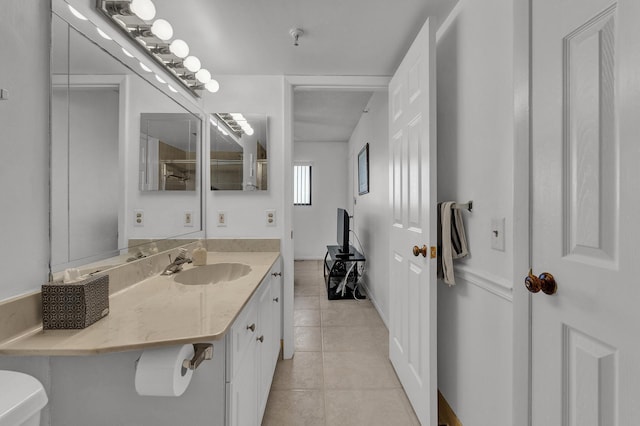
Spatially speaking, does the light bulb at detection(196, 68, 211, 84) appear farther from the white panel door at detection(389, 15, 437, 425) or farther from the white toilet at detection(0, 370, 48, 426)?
the white toilet at detection(0, 370, 48, 426)

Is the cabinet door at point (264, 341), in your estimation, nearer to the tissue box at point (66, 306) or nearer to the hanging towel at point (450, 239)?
the tissue box at point (66, 306)

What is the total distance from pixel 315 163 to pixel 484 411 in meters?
4.99

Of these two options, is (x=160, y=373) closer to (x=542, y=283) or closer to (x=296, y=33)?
(x=542, y=283)

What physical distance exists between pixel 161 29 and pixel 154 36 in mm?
69

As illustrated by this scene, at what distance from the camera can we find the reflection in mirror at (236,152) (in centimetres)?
215

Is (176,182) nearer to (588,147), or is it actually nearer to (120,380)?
(120,380)

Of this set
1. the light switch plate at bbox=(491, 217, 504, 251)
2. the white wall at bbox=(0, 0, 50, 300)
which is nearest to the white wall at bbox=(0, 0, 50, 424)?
the white wall at bbox=(0, 0, 50, 300)

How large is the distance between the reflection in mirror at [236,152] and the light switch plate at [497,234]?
155cm

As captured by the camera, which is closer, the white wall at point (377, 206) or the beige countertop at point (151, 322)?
the beige countertop at point (151, 322)

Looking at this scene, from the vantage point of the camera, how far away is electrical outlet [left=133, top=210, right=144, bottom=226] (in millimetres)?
1378

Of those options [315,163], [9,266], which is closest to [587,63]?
[9,266]

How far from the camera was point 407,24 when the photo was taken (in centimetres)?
159

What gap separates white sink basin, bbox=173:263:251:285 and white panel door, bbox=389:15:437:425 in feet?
3.19

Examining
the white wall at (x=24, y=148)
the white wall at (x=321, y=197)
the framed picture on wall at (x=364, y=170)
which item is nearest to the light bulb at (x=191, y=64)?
the white wall at (x=24, y=148)
